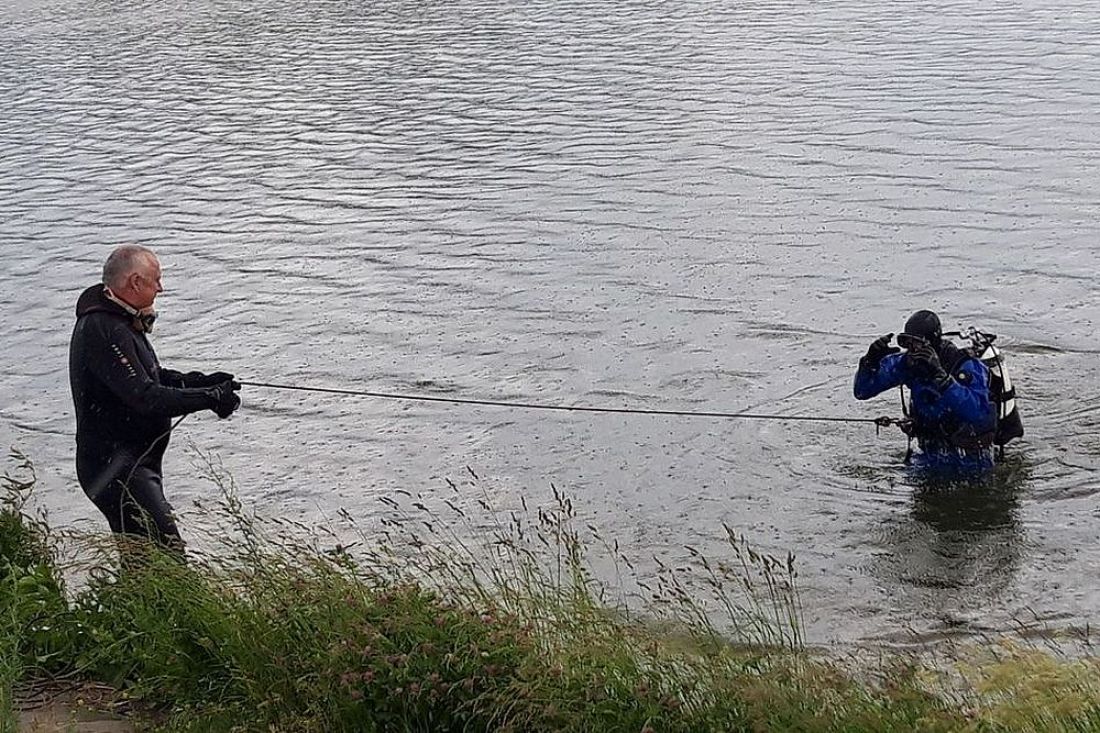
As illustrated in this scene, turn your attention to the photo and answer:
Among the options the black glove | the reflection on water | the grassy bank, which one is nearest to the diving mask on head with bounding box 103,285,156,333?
the black glove

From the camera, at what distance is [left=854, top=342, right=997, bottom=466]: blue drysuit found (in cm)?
1030

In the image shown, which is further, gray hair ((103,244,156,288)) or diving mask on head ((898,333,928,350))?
diving mask on head ((898,333,928,350))

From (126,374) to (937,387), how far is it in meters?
5.59

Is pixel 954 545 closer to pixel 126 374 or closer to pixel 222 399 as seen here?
pixel 222 399

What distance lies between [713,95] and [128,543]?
61.8ft

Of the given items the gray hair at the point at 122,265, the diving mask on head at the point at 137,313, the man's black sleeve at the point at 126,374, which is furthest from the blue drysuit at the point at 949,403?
the gray hair at the point at 122,265

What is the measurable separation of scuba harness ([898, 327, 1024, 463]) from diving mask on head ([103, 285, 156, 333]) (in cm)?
543

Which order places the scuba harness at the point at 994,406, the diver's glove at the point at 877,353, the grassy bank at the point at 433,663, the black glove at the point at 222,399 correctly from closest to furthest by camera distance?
the grassy bank at the point at 433,663 < the black glove at the point at 222,399 < the scuba harness at the point at 994,406 < the diver's glove at the point at 877,353

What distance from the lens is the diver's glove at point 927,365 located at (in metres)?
10.2

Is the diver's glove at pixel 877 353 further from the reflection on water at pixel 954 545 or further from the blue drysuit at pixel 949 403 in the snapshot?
the reflection on water at pixel 954 545

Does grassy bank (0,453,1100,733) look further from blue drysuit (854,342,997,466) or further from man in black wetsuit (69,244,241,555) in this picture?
blue drysuit (854,342,997,466)

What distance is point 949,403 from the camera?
405 inches

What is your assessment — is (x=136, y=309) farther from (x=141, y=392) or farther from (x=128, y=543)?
(x=128, y=543)

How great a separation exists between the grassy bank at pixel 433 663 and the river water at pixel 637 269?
257cm
